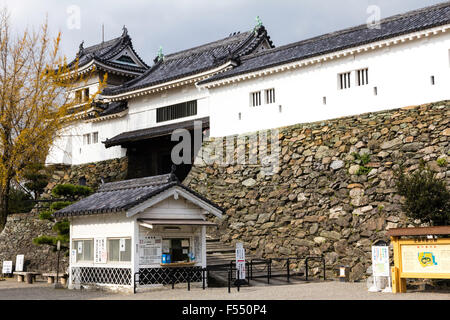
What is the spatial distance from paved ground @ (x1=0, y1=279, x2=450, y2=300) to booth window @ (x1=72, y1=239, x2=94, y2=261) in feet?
3.66

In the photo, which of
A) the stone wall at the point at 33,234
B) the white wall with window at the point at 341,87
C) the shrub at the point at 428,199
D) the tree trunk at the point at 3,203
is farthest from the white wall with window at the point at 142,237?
the tree trunk at the point at 3,203

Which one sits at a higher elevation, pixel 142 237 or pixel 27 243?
pixel 142 237

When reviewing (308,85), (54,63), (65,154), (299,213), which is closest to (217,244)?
(299,213)

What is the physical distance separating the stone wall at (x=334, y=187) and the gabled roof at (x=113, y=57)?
16.8 metres

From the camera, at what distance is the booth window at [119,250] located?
55.7 feet

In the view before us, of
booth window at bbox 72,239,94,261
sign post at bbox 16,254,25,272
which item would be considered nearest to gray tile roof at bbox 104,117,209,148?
sign post at bbox 16,254,25,272

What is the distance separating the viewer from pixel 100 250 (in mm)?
17938

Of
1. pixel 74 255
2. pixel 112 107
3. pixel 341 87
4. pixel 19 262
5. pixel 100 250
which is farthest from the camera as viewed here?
pixel 112 107

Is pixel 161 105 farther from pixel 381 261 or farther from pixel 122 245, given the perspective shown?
pixel 381 261

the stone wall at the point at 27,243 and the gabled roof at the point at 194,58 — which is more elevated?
the gabled roof at the point at 194,58

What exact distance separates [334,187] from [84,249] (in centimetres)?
959

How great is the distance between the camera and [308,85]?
24.4 metres

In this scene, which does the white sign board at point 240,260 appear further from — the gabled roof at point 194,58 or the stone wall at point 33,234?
the gabled roof at point 194,58

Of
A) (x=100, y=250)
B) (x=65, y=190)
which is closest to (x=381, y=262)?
(x=100, y=250)
